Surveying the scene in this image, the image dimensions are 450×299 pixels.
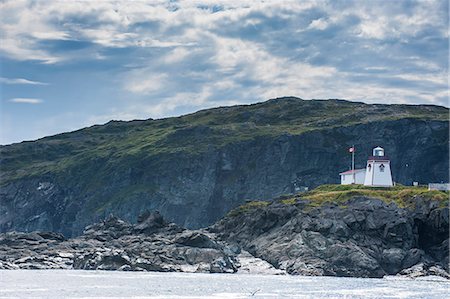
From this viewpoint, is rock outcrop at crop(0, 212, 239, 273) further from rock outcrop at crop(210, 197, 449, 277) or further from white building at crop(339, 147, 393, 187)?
white building at crop(339, 147, 393, 187)

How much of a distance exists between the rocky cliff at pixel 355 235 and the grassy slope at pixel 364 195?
23 centimetres

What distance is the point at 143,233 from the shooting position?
159 meters

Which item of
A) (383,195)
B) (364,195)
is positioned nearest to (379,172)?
(383,195)

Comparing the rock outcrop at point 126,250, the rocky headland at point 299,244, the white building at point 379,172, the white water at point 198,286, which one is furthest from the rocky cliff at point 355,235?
the white building at point 379,172

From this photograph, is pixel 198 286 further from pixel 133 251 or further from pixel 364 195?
pixel 364 195

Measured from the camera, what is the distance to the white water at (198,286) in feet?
317

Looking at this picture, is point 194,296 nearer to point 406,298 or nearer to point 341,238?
point 406,298

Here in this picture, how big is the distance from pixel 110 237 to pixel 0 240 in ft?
65.0

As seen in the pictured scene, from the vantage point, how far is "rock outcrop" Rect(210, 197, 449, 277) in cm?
12912

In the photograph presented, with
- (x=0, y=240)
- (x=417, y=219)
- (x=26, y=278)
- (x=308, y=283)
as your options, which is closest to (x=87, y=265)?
(x=26, y=278)

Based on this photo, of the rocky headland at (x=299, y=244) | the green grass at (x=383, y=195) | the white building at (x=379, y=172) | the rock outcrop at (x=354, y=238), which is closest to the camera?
the rock outcrop at (x=354, y=238)

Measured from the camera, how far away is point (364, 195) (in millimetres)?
155250

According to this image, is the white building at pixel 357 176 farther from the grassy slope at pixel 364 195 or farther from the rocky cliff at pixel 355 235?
the rocky cliff at pixel 355 235

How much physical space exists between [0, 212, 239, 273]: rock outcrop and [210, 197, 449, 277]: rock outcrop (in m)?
7.76
